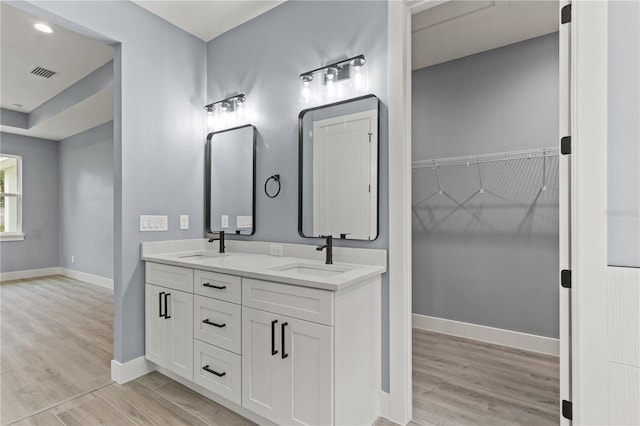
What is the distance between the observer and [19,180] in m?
5.85

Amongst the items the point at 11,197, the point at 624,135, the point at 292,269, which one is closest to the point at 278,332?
the point at 292,269

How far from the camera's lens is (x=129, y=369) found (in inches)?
94.3

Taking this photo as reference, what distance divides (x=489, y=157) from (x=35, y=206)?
754cm

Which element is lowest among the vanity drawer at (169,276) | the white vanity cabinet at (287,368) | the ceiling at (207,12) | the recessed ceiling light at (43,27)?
the white vanity cabinet at (287,368)

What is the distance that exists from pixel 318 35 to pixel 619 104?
1.77 m

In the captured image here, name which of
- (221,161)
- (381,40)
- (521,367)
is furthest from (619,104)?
(221,161)

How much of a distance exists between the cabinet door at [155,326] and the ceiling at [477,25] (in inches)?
119

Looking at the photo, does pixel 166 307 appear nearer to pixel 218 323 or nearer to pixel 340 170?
pixel 218 323

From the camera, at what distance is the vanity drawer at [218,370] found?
1.87m

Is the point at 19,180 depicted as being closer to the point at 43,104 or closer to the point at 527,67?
the point at 43,104

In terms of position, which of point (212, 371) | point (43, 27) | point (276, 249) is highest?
point (43, 27)

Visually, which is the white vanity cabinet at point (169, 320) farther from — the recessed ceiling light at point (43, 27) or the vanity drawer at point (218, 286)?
the recessed ceiling light at point (43, 27)

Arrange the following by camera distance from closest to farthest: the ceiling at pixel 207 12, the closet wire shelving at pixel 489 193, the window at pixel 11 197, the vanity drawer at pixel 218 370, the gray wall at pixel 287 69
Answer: the vanity drawer at pixel 218 370 → the gray wall at pixel 287 69 → the ceiling at pixel 207 12 → the closet wire shelving at pixel 489 193 → the window at pixel 11 197

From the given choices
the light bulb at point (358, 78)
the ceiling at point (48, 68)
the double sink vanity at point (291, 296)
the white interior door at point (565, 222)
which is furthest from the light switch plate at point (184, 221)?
the white interior door at point (565, 222)
